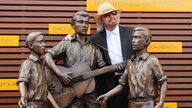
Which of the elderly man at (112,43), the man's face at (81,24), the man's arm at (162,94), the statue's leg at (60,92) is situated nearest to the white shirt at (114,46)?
the elderly man at (112,43)

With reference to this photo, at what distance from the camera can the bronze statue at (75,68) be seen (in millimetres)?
5566

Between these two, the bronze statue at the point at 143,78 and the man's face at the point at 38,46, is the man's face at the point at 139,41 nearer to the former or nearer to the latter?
the bronze statue at the point at 143,78

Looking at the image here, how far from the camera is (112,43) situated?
6051mm

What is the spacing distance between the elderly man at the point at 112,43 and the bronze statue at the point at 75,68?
0.58ft

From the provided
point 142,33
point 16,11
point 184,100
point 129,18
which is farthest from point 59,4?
point 184,100

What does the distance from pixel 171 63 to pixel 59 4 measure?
6.12ft

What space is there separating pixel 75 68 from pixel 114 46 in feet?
2.25

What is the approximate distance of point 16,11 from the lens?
6535 mm

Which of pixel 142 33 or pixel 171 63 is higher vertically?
pixel 142 33

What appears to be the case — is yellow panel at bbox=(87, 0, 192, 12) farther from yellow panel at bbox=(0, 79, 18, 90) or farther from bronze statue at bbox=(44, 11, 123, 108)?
yellow panel at bbox=(0, 79, 18, 90)

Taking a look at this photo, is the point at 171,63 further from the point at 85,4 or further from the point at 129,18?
the point at 85,4

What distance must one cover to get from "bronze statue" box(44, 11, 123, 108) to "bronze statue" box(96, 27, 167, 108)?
0.44m

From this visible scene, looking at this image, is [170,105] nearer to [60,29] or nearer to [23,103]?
[60,29]

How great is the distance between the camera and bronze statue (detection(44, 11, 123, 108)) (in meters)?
5.57
